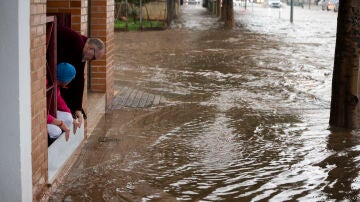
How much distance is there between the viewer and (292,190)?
623 cm

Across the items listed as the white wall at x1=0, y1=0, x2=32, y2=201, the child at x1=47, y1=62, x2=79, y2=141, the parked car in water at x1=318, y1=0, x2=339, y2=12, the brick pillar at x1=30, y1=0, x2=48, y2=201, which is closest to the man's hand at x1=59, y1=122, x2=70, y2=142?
the child at x1=47, y1=62, x2=79, y2=141

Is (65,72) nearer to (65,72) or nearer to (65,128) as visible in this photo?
(65,72)

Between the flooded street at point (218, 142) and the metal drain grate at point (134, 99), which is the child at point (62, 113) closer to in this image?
the flooded street at point (218, 142)

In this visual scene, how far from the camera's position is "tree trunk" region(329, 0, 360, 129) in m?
8.98

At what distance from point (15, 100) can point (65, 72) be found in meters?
1.70

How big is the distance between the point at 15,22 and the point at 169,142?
380 centimetres

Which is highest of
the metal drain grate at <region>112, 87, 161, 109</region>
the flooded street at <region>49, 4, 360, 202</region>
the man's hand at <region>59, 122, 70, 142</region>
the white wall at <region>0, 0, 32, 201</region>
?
the white wall at <region>0, 0, 32, 201</region>

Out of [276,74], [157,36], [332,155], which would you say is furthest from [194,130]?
[157,36]

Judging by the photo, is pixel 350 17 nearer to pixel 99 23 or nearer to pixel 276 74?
pixel 99 23

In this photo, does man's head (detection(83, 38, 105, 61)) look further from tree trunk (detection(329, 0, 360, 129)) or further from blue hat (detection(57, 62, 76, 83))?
tree trunk (detection(329, 0, 360, 129))

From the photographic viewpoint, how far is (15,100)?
15.6 ft

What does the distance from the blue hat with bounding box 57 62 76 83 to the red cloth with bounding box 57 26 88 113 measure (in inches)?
13.6

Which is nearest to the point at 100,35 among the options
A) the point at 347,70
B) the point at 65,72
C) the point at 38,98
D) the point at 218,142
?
the point at 218,142

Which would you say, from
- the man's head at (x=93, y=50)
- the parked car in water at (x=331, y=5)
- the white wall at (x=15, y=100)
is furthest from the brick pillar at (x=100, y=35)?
the parked car in water at (x=331, y=5)
